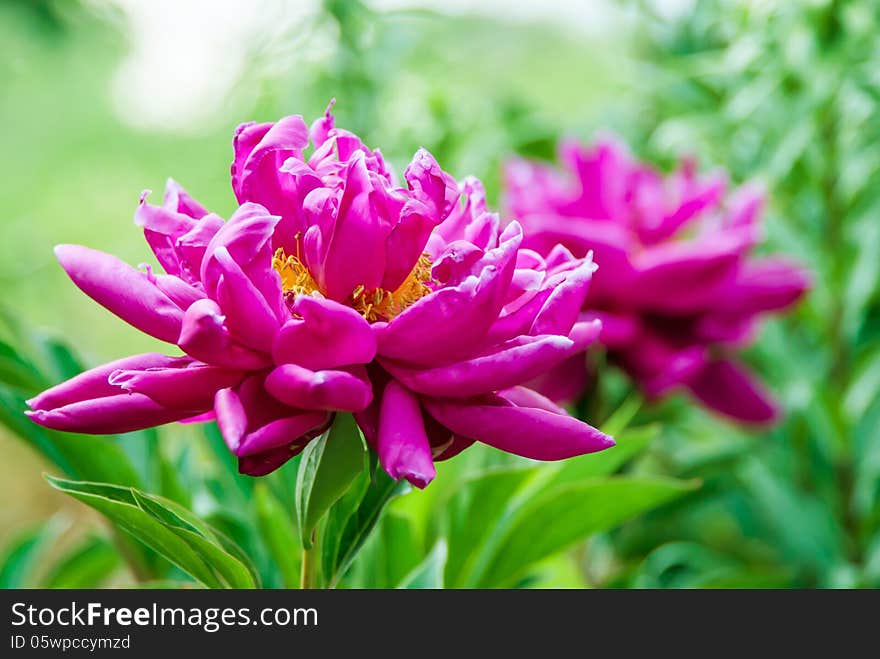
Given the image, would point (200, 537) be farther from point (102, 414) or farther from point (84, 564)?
point (84, 564)

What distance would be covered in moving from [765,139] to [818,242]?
5.2 inches

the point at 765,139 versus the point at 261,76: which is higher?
the point at 261,76

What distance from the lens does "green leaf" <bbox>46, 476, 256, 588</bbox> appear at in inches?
16.8

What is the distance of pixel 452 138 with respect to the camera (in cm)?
120

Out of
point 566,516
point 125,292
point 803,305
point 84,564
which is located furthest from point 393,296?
point 803,305

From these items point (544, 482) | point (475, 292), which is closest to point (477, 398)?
point (475, 292)

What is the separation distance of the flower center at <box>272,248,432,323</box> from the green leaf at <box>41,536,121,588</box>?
1.56ft

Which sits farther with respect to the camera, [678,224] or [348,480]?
[678,224]

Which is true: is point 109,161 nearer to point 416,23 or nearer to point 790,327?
point 416,23

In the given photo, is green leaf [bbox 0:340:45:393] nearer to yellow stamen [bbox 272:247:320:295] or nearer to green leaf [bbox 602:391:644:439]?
yellow stamen [bbox 272:247:320:295]

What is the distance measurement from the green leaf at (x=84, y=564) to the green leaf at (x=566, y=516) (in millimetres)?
379
